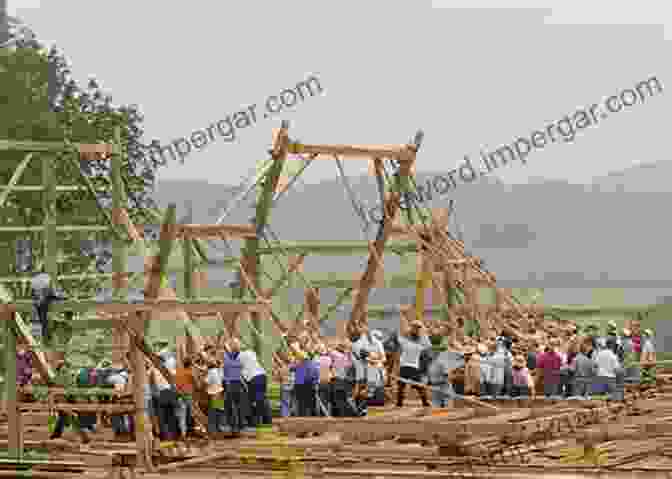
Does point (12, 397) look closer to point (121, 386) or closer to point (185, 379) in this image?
point (121, 386)

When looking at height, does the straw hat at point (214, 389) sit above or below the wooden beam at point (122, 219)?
below

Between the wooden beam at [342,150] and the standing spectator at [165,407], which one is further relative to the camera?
the wooden beam at [342,150]

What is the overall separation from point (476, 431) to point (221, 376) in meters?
5.67

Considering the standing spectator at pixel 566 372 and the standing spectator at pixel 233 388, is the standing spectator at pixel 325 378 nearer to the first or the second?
the standing spectator at pixel 233 388

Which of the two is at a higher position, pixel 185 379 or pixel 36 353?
pixel 36 353

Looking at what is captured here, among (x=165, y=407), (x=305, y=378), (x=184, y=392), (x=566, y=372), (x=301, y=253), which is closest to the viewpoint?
(x=184, y=392)

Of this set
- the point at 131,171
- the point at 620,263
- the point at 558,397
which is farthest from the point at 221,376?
the point at 620,263

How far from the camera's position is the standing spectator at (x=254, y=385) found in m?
29.0

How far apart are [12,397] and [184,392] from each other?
9.49ft

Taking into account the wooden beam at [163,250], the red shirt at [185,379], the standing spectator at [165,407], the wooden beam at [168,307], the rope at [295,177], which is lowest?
the standing spectator at [165,407]

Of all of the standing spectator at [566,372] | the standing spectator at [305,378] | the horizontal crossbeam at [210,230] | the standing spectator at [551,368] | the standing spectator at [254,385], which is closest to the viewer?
the standing spectator at [254,385]

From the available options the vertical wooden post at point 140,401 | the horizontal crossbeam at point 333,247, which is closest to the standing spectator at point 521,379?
the horizontal crossbeam at point 333,247

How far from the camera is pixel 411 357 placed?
105 feet

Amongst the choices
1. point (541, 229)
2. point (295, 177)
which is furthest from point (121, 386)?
point (541, 229)
